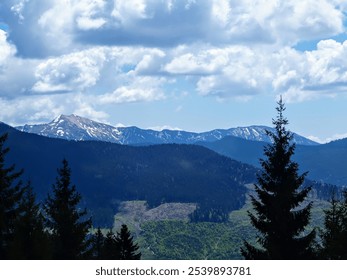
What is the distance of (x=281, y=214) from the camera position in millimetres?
33438

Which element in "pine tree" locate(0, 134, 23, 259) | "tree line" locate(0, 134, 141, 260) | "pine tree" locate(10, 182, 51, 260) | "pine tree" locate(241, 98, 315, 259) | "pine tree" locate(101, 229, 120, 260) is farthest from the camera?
"pine tree" locate(101, 229, 120, 260)

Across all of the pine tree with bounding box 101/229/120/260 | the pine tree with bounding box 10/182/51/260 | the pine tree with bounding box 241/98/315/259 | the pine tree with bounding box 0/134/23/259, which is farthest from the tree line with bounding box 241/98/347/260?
the pine tree with bounding box 101/229/120/260

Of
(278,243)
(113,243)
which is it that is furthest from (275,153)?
(113,243)

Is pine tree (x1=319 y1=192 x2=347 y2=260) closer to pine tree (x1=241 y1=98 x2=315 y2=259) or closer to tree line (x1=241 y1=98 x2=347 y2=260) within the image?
tree line (x1=241 y1=98 x2=347 y2=260)

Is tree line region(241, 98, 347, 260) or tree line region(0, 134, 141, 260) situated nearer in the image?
tree line region(0, 134, 141, 260)

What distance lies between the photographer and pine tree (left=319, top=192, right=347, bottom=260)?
113 ft

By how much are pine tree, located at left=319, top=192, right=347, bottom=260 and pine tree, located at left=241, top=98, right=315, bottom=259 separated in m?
2.15

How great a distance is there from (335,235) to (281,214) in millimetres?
8380

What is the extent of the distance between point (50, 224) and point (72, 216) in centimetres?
236

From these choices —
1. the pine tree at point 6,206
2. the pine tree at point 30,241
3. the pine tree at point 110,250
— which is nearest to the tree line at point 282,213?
the pine tree at point 30,241

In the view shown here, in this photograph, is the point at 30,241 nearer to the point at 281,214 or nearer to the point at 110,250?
the point at 281,214

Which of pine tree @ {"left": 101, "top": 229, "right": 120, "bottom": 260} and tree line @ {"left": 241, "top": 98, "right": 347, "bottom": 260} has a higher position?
tree line @ {"left": 241, "top": 98, "right": 347, "bottom": 260}
